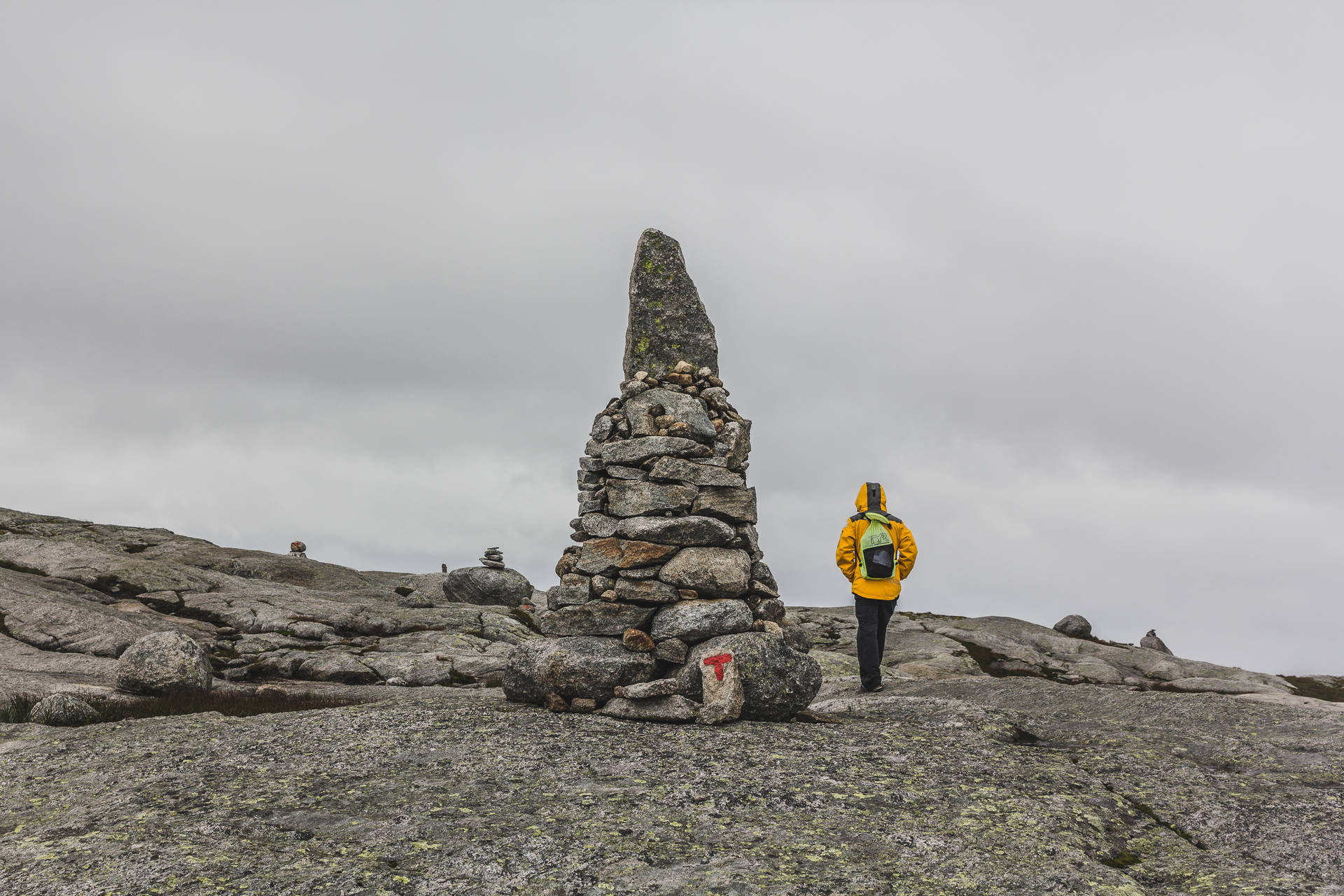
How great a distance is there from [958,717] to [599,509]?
24.9 feet

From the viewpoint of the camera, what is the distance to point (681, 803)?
852 cm

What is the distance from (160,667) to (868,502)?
19061 millimetres

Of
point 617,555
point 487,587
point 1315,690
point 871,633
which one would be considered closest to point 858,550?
point 871,633

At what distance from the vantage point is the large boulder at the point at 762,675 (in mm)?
13070

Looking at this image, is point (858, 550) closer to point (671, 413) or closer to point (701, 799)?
point (671, 413)

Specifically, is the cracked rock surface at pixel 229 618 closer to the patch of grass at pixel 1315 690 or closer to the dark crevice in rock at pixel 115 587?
the dark crevice in rock at pixel 115 587

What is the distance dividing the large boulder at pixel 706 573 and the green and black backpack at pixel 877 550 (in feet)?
11.7

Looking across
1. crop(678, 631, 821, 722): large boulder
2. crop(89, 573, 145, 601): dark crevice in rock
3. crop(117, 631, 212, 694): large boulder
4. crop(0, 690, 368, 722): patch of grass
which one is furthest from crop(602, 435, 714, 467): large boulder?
crop(89, 573, 145, 601): dark crevice in rock

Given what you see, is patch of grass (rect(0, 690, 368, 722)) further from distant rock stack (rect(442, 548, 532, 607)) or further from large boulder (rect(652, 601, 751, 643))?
distant rock stack (rect(442, 548, 532, 607))

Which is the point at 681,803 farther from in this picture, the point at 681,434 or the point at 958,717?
the point at 681,434

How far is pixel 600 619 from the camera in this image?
47.2ft

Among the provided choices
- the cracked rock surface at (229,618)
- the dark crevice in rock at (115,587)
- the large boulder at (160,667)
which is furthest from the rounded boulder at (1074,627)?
the dark crevice in rock at (115,587)

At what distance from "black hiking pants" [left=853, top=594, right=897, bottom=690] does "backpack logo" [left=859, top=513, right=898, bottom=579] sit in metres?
0.65

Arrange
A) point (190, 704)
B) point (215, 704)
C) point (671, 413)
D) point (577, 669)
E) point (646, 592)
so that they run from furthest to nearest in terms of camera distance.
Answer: point (215, 704)
point (190, 704)
point (671, 413)
point (646, 592)
point (577, 669)
